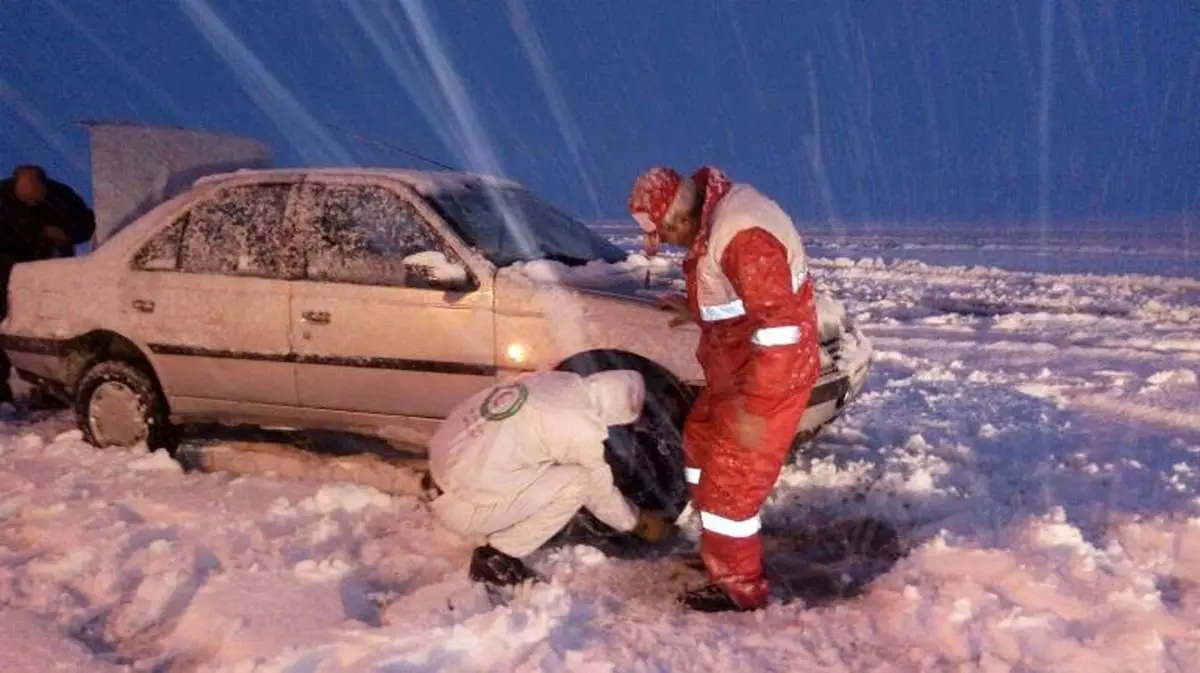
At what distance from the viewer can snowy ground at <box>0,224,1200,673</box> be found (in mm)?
3359

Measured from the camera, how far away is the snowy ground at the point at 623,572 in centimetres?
336

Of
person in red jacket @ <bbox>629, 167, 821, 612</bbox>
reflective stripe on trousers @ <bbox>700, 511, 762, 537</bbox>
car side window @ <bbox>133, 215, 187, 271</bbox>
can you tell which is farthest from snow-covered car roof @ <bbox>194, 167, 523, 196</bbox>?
reflective stripe on trousers @ <bbox>700, 511, 762, 537</bbox>

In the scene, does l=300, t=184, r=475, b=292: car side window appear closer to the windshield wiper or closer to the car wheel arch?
the windshield wiper

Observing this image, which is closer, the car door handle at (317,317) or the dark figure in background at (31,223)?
the car door handle at (317,317)

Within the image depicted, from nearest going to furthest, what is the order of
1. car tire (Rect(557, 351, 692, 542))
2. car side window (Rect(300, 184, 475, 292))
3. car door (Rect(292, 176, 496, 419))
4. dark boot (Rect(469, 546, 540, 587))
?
dark boot (Rect(469, 546, 540, 587)), car tire (Rect(557, 351, 692, 542)), car door (Rect(292, 176, 496, 419)), car side window (Rect(300, 184, 475, 292))

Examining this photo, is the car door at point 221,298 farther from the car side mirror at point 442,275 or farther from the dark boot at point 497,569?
the dark boot at point 497,569

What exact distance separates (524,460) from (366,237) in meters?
1.96

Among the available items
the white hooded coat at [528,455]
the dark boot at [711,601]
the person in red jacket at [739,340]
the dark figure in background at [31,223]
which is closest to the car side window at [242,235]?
the white hooded coat at [528,455]

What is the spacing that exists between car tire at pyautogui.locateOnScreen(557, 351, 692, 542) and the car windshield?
3.68ft

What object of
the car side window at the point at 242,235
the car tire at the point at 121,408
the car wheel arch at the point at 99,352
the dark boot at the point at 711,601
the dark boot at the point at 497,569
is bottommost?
the dark boot at the point at 711,601

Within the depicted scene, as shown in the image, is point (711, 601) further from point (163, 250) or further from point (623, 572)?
point (163, 250)

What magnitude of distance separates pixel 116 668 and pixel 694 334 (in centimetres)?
271

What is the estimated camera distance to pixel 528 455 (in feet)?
12.8

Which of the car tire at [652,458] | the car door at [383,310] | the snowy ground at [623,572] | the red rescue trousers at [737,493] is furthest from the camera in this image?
the car door at [383,310]
